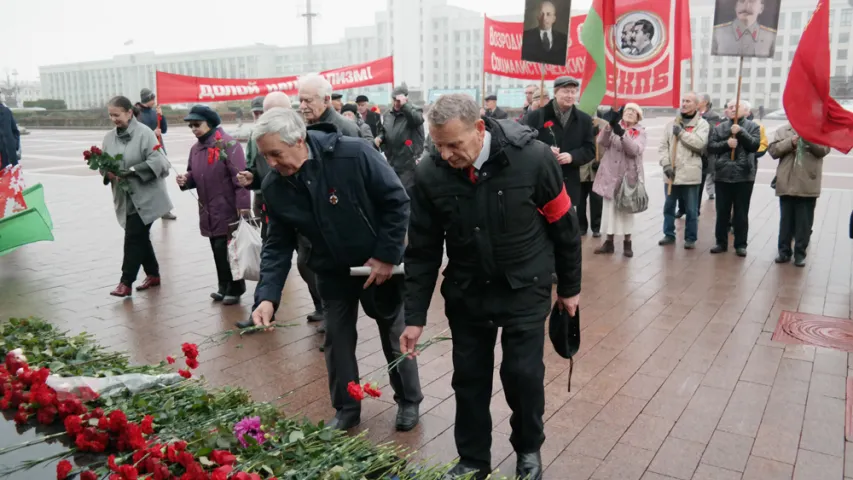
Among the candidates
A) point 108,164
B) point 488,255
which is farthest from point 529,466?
point 108,164

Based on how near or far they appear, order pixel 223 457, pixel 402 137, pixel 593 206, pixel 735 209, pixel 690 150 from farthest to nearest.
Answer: pixel 593 206, pixel 402 137, pixel 690 150, pixel 735 209, pixel 223 457

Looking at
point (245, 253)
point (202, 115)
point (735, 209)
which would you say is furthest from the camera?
point (735, 209)

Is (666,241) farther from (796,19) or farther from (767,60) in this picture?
(767,60)

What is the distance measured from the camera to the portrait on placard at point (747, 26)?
7672mm

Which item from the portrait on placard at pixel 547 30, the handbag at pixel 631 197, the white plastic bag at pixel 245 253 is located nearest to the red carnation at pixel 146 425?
the white plastic bag at pixel 245 253

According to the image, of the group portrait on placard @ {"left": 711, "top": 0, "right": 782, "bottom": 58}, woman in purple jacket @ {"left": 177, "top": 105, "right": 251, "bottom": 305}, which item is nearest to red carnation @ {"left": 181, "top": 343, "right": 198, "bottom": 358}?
woman in purple jacket @ {"left": 177, "top": 105, "right": 251, "bottom": 305}

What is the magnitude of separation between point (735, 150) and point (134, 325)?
6.76 metres

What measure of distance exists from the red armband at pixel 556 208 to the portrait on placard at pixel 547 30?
158 inches

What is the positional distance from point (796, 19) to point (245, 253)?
10270 cm

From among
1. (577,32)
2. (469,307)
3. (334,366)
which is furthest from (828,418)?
(577,32)

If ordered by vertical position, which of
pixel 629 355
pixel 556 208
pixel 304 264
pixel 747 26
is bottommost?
pixel 629 355

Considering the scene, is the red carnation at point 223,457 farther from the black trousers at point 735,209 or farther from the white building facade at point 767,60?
the white building facade at point 767,60

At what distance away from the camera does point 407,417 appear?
4.04m

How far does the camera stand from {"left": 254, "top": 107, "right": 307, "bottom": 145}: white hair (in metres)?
3.37
